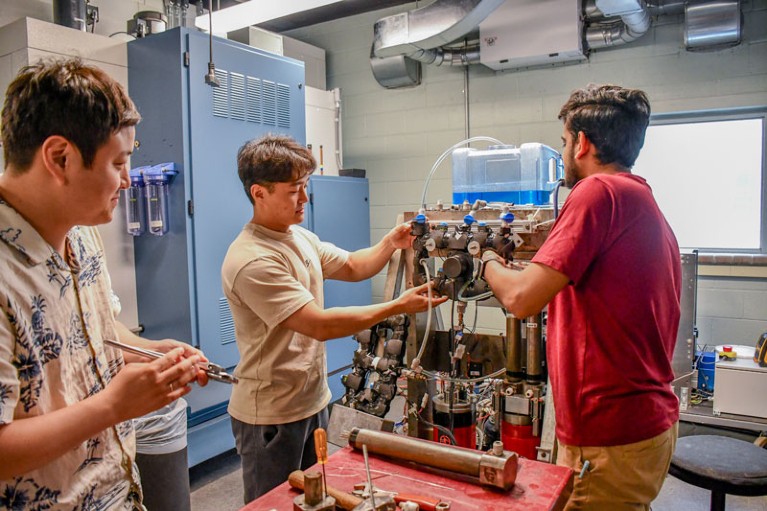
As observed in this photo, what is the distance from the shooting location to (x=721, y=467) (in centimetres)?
170

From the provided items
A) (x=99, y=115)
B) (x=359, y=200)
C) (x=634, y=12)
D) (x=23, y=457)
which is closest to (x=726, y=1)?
(x=634, y=12)

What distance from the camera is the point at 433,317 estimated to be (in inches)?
75.8

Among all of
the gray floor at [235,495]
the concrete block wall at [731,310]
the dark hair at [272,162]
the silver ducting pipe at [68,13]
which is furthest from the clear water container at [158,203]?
the concrete block wall at [731,310]

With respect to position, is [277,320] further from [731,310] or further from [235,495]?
[731,310]

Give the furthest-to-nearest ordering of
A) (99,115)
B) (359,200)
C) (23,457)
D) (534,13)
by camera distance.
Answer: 1. (359,200)
2. (534,13)
3. (99,115)
4. (23,457)

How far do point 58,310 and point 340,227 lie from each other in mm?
2949

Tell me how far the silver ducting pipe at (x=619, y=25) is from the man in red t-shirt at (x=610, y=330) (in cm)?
211

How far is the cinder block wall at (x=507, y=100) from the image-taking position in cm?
331

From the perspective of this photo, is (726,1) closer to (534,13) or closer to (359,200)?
(534,13)

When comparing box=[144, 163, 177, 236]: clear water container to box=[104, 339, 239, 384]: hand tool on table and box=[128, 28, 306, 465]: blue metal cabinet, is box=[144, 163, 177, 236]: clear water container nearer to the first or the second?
box=[128, 28, 306, 465]: blue metal cabinet

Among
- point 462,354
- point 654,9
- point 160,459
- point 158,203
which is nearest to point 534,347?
point 462,354

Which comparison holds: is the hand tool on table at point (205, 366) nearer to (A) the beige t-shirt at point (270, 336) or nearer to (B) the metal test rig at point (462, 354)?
(A) the beige t-shirt at point (270, 336)

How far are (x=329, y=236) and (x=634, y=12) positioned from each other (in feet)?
7.26

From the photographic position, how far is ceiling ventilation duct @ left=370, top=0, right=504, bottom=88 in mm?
3344
